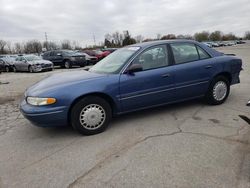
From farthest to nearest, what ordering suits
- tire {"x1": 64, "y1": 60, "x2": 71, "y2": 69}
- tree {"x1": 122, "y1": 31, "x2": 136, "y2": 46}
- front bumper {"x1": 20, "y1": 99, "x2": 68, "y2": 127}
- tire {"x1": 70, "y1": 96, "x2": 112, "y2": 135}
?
tree {"x1": 122, "y1": 31, "x2": 136, "y2": 46} < tire {"x1": 64, "y1": 60, "x2": 71, "y2": 69} < tire {"x1": 70, "y1": 96, "x2": 112, "y2": 135} < front bumper {"x1": 20, "y1": 99, "x2": 68, "y2": 127}

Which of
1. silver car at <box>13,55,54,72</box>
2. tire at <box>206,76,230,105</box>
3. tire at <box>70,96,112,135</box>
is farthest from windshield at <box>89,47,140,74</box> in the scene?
silver car at <box>13,55,54,72</box>

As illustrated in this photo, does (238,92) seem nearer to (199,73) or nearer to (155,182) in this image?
(199,73)

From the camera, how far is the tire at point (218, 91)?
5.09 metres

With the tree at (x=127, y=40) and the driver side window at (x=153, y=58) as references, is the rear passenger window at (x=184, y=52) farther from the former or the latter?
the tree at (x=127, y=40)

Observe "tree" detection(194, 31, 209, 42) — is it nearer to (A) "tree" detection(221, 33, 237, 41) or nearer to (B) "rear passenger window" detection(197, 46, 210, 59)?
(A) "tree" detection(221, 33, 237, 41)

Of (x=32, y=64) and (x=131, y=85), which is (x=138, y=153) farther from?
(x=32, y=64)

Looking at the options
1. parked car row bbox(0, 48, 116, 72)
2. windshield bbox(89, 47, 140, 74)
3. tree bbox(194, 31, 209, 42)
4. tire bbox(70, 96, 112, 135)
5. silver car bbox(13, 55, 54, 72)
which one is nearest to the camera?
tire bbox(70, 96, 112, 135)

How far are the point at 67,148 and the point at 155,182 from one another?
1.58m

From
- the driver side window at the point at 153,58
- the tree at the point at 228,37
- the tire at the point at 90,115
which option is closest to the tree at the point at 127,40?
the driver side window at the point at 153,58

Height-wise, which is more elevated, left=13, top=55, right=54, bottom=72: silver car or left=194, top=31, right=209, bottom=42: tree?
left=194, top=31, right=209, bottom=42: tree

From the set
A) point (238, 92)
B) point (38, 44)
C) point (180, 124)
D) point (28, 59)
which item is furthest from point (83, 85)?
point (38, 44)

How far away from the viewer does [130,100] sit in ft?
13.8

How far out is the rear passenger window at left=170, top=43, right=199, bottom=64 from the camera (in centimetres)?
471

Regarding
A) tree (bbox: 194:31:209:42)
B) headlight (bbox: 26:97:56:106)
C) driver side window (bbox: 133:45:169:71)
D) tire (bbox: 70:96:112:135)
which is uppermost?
tree (bbox: 194:31:209:42)
